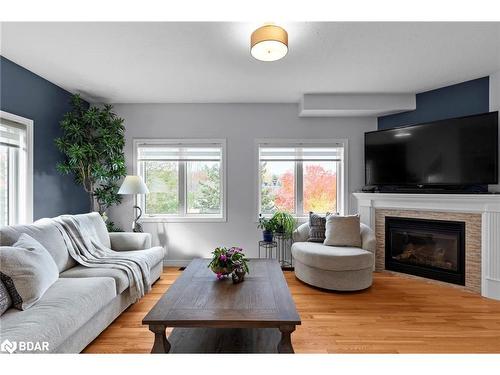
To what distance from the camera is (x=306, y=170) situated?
13.4 ft

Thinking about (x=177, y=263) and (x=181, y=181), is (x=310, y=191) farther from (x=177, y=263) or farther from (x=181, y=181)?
(x=177, y=263)

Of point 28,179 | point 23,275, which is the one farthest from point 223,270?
point 28,179

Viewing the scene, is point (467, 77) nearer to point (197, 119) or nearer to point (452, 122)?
point (452, 122)

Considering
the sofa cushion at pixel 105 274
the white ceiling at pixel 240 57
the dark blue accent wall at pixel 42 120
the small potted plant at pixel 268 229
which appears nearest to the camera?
the white ceiling at pixel 240 57

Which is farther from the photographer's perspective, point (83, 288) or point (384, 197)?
point (384, 197)

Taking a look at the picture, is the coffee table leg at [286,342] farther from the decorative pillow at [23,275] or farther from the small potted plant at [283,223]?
the small potted plant at [283,223]

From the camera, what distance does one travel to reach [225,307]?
1668mm

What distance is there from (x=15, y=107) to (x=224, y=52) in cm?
228

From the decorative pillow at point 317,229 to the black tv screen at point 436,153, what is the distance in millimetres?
1039

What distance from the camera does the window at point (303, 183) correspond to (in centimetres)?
407

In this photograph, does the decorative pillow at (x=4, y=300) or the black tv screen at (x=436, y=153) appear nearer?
the decorative pillow at (x=4, y=300)

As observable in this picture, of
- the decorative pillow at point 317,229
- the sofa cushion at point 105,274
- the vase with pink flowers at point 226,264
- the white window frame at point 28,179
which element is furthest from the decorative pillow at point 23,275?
the decorative pillow at point 317,229
